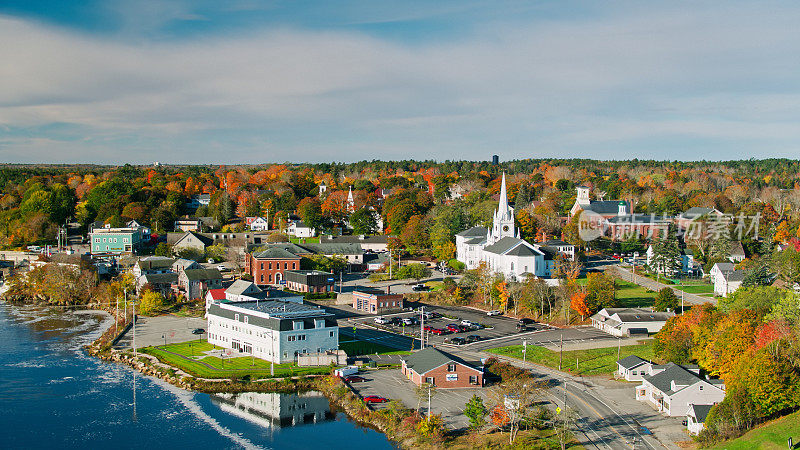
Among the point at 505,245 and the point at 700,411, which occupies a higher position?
the point at 505,245

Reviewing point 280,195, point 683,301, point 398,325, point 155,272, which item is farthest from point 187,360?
point 280,195

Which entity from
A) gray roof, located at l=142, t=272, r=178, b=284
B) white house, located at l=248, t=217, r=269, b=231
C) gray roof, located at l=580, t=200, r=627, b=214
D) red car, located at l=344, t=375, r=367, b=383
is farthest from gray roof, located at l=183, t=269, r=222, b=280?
gray roof, located at l=580, t=200, r=627, b=214

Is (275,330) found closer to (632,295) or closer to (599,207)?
(632,295)

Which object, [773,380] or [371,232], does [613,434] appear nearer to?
[773,380]

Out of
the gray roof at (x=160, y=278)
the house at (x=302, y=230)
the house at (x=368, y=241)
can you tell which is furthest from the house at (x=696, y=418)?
the house at (x=302, y=230)

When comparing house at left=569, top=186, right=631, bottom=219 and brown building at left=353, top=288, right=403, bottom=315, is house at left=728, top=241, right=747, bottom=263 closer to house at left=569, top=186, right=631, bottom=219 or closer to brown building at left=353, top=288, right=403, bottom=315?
house at left=569, top=186, right=631, bottom=219

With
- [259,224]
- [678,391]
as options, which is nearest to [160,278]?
[259,224]
